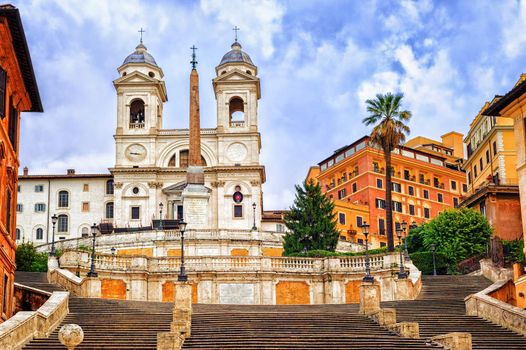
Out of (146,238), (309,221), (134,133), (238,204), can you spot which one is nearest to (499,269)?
(309,221)

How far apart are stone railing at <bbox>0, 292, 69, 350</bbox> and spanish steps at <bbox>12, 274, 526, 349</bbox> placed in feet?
1.12

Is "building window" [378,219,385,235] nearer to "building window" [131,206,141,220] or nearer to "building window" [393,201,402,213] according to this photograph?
"building window" [393,201,402,213]

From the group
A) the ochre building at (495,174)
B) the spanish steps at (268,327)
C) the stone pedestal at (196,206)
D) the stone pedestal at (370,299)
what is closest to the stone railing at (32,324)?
the spanish steps at (268,327)

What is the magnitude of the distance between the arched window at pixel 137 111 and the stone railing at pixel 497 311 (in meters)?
67.8

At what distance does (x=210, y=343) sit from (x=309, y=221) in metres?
41.4

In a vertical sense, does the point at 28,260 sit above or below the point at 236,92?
below

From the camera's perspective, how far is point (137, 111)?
334 ft

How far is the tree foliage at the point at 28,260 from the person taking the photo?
55.6 metres

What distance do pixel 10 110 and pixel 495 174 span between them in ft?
167

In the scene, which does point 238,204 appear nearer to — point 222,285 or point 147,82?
point 147,82

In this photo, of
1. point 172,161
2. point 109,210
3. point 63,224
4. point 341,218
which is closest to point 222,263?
point 172,161

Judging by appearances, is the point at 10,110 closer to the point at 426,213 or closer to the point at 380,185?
the point at 380,185

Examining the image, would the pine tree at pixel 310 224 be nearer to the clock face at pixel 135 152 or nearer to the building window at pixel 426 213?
the clock face at pixel 135 152

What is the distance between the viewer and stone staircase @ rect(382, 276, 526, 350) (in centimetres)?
3097
